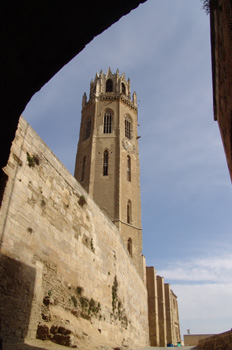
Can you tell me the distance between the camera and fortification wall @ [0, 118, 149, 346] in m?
6.34

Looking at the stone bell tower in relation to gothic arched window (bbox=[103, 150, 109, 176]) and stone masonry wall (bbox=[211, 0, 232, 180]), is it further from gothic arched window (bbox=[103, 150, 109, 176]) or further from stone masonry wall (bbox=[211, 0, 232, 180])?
stone masonry wall (bbox=[211, 0, 232, 180])

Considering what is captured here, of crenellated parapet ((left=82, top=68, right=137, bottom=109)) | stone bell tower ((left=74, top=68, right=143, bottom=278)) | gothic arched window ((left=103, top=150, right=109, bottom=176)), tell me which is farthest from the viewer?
crenellated parapet ((left=82, top=68, right=137, bottom=109))

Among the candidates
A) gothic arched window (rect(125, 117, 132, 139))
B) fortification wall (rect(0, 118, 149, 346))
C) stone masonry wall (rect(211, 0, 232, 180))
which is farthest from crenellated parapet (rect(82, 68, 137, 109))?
stone masonry wall (rect(211, 0, 232, 180))

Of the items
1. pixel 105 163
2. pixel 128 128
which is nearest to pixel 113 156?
pixel 105 163

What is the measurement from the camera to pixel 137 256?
2527 centimetres

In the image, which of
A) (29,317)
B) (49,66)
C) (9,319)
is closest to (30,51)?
(49,66)

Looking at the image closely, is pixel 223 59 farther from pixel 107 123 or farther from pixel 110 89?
pixel 110 89

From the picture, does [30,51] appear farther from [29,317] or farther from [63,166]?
[63,166]

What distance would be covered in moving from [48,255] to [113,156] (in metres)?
21.1

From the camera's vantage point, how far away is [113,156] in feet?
93.8

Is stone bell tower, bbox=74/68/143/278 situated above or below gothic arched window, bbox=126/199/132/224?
above

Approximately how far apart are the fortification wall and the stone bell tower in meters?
13.7

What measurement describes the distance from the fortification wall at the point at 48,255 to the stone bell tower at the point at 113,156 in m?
13.7

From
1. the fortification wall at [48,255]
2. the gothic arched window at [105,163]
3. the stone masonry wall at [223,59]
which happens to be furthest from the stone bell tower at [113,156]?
the stone masonry wall at [223,59]
